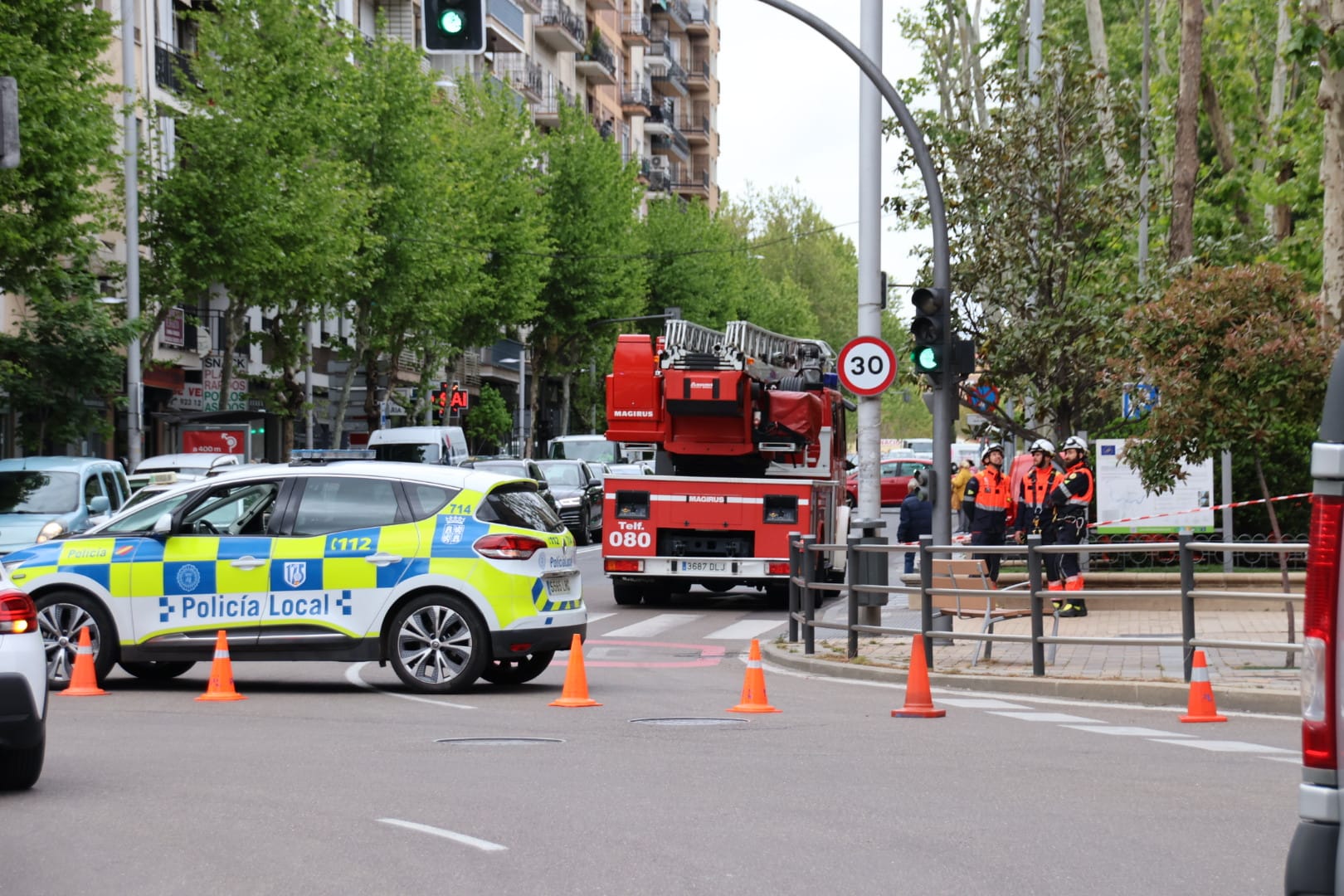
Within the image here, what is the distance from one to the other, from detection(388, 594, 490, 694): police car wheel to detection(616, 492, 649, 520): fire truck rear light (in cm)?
1019

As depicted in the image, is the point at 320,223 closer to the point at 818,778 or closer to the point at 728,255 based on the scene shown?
the point at 818,778

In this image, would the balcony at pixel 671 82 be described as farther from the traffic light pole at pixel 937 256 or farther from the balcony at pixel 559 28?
the traffic light pole at pixel 937 256

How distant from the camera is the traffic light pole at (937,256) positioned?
18.2 m

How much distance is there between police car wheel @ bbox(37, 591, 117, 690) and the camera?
48.6 feet

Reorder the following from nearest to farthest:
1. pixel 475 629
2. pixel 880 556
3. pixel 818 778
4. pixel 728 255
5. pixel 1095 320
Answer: pixel 818 778, pixel 475 629, pixel 880 556, pixel 1095 320, pixel 728 255

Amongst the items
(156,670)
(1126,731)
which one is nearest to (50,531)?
(156,670)

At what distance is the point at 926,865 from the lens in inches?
305

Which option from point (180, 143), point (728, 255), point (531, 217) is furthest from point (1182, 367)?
point (728, 255)

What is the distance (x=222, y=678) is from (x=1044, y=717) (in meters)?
5.42

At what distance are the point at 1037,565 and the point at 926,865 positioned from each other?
24.6 feet

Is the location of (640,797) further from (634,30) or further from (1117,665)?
(634,30)

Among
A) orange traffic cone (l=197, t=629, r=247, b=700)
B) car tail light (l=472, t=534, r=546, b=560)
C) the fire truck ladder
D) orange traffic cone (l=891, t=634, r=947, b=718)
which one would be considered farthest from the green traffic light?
the fire truck ladder

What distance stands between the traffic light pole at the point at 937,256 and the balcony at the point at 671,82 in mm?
90800

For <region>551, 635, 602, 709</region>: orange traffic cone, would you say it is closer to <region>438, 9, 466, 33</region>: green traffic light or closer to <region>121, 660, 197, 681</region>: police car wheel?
<region>121, 660, 197, 681</region>: police car wheel
